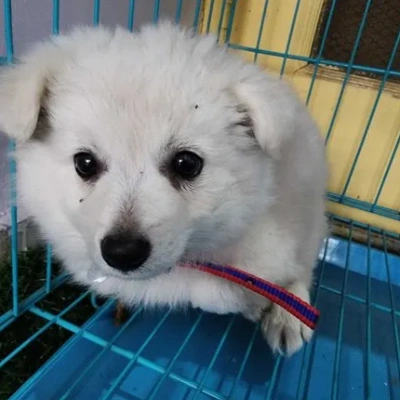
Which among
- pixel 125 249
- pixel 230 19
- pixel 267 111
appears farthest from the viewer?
pixel 230 19

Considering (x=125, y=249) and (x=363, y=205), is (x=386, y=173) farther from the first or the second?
(x=125, y=249)

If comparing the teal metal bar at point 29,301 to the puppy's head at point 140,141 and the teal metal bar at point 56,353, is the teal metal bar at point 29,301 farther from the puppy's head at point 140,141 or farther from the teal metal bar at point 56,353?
the puppy's head at point 140,141

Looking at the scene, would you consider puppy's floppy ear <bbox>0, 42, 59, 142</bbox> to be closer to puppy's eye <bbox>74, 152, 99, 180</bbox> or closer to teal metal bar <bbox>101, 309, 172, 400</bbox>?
puppy's eye <bbox>74, 152, 99, 180</bbox>

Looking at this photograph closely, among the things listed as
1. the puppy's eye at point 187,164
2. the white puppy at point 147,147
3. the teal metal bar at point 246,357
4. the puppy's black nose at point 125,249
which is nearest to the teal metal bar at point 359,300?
the teal metal bar at point 246,357

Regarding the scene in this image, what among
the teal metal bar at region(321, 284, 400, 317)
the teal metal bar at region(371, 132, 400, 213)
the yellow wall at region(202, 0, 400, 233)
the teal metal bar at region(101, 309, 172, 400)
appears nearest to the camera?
the teal metal bar at region(101, 309, 172, 400)

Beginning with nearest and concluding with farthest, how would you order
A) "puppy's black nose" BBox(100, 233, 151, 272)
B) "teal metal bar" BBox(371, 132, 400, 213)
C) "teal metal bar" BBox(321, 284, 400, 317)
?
"puppy's black nose" BBox(100, 233, 151, 272) → "teal metal bar" BBox(321, 284, 400, 317) → "teal metal bar" BBox(371, 132, 400, 213)

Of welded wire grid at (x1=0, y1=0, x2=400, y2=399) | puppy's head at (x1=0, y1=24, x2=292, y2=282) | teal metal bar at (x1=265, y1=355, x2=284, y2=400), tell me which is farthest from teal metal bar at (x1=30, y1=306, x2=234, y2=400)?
puppy's head at (x1=0, y1=24, x2=292, y2=282)

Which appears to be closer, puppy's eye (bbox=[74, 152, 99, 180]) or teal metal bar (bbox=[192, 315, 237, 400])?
puppy's eye (bbox=[74, 152, 99, 180])

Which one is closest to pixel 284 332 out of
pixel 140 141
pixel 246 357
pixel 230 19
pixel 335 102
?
pixel 246 357
